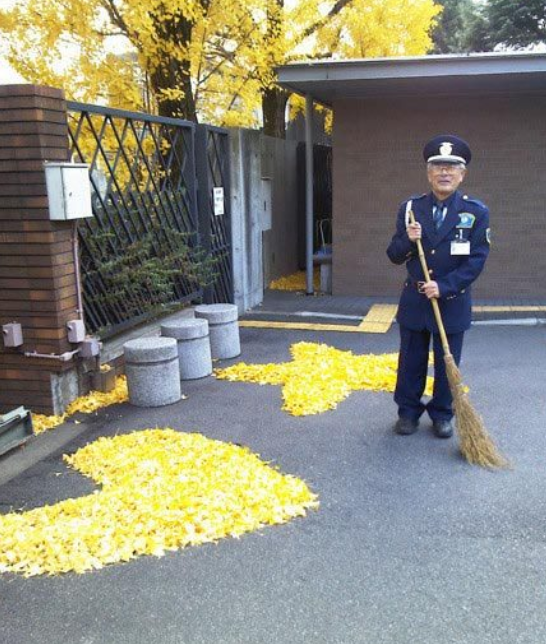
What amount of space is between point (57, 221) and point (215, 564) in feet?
8.81

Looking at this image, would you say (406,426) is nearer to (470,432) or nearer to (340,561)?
(470,432)

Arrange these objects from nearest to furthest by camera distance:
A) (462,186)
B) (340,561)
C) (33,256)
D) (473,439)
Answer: (340,561) < (473,439) < (33,256) < (462,186)

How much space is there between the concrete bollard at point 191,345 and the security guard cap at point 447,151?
246cm

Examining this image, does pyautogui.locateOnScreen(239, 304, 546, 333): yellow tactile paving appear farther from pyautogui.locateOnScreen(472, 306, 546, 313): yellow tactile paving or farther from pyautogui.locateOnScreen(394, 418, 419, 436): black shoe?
pyautogui.locateOnScreen(394, 418, 419, 436): black shoe

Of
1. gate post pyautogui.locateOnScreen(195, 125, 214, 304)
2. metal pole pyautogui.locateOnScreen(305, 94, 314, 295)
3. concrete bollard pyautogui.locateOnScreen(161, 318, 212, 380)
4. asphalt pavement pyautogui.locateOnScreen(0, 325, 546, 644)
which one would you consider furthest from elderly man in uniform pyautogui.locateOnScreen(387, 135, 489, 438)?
metal pole pyautogui.locateOnScreen(305, 94, 314, 295)

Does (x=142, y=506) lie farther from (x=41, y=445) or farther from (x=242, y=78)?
(x=242, y=78)

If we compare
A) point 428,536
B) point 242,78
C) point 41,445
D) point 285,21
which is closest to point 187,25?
point 242,78

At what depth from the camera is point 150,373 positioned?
4.95 m

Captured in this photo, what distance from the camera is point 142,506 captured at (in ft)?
10.8

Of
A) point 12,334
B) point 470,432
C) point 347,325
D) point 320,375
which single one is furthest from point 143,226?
point 470,432

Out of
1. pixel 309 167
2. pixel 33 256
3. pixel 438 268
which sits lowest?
pixel 438 268

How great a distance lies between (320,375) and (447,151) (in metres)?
2.24

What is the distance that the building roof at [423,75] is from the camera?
23.7ft

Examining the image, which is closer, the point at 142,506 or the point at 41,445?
the point at 142,506
